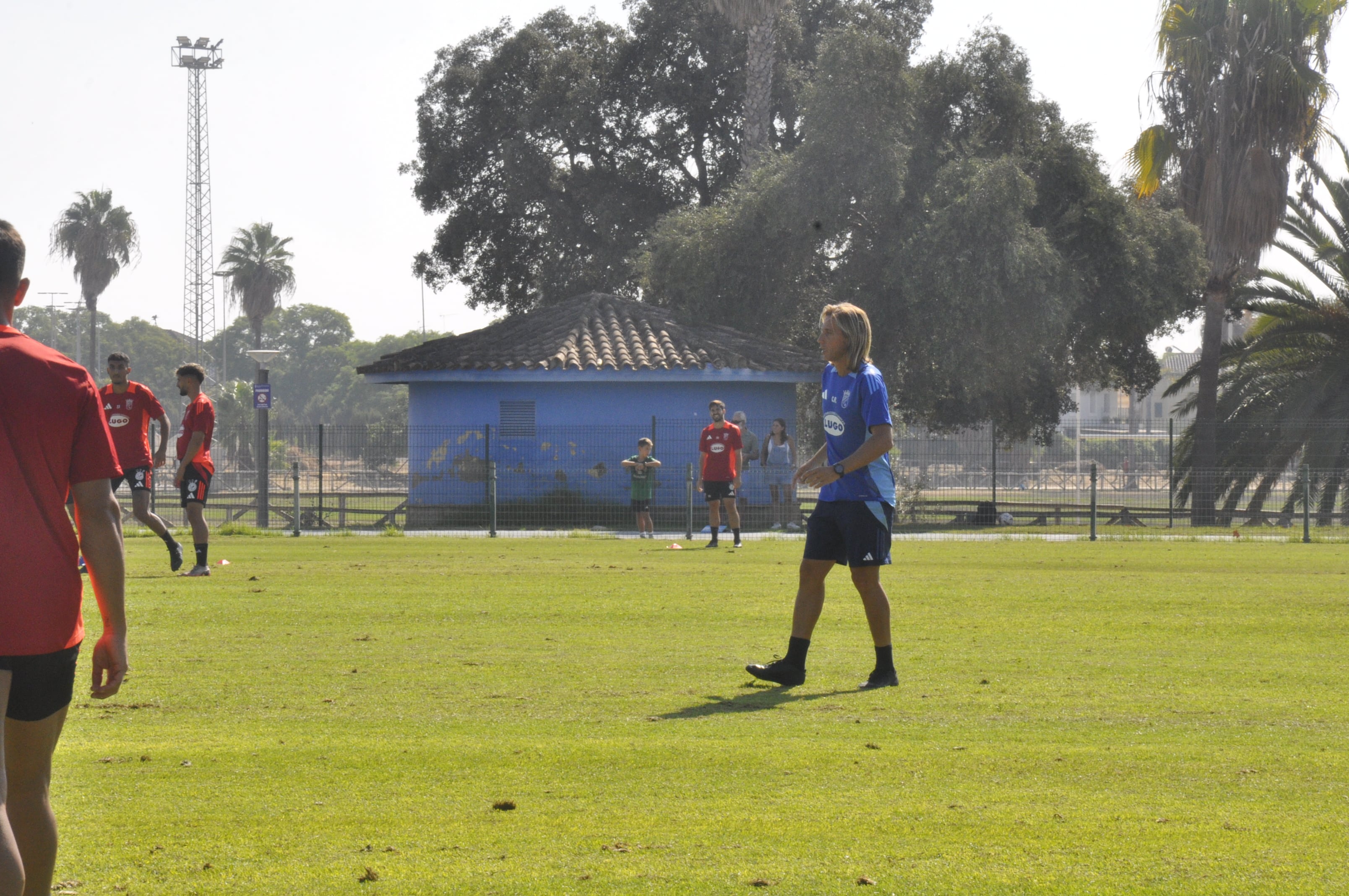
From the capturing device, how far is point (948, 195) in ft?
99.5

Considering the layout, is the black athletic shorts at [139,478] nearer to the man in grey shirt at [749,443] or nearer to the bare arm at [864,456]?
the bare arm at [864,456]

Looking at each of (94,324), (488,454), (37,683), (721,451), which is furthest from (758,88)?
(94,324)

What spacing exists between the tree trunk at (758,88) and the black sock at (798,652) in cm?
2898

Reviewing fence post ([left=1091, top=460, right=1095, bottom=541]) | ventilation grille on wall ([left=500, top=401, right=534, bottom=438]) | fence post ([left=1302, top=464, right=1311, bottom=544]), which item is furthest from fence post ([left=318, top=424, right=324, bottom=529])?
fence post ([left=1302, top=464, right=1311, bottom=544])

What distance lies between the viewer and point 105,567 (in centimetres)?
350

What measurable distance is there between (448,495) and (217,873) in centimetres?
2360

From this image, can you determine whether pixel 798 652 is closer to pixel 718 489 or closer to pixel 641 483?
pixel 718 489

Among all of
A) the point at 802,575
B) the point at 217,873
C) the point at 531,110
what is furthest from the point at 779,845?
the point at 531,110

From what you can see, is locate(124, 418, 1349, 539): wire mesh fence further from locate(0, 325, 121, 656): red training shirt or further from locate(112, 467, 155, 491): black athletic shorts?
locate(0, 325, 121, 656): red training shirt

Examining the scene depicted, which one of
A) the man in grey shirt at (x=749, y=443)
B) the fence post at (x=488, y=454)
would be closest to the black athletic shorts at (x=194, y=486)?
the fence post at (x=488, y=454)

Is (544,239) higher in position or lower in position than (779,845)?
higher

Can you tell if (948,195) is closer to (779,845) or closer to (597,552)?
(597,552)

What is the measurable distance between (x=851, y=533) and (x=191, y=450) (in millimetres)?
8340

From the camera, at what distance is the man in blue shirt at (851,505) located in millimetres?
7445
